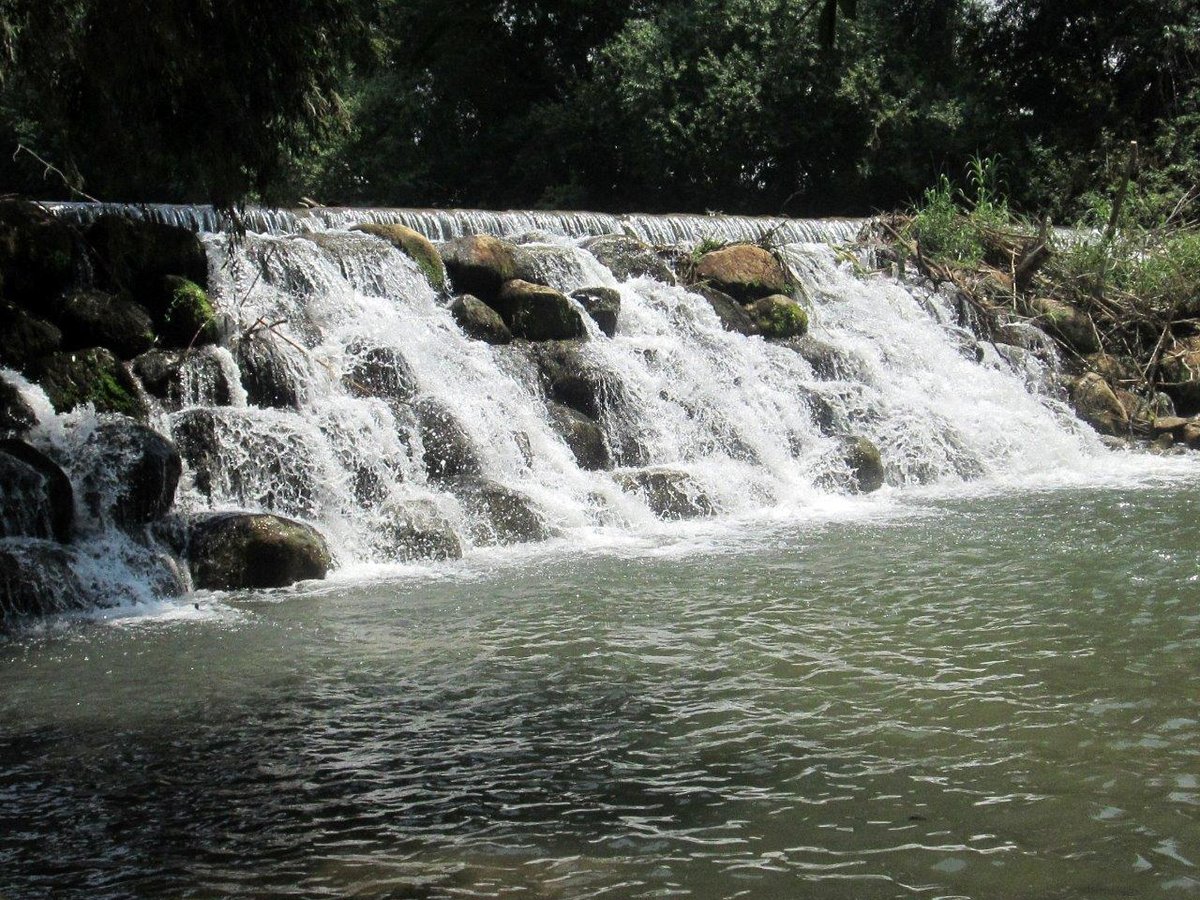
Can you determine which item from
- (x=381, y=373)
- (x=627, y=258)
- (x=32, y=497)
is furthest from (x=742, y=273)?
(x=32, y=497)

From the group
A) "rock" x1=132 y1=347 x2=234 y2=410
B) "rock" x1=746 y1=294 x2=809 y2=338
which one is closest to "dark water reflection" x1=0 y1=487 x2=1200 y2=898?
"rock" x1=132 y1=347 x2=234 y2=410

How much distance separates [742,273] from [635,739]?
10852 mm

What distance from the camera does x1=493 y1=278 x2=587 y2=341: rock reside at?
1312 centimetres

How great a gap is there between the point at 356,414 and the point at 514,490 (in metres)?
1.51

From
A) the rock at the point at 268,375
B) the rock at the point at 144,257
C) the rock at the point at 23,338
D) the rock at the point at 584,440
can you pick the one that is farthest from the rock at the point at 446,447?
the rock at the point at 23,338

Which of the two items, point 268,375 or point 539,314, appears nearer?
point 268,375

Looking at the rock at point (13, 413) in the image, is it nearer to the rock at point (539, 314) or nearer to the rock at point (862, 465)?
the rock at point (539, 314)

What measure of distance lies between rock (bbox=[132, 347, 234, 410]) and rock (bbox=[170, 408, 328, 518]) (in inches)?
19.5

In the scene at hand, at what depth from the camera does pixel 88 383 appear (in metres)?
10.1

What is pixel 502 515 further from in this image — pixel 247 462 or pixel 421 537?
pixel 247 462

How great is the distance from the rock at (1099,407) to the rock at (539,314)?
20.6 ft

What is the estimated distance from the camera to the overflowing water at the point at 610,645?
4145mm

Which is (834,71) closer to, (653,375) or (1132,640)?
(653,375)


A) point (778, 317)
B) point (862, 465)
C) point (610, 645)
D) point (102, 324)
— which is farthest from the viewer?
point (778, 317)
